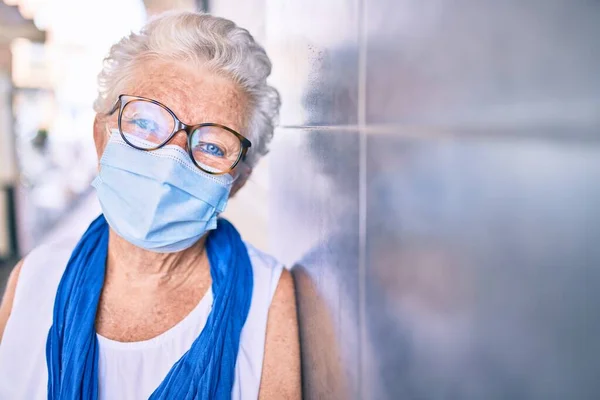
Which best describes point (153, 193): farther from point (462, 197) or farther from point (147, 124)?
point (462, 197)

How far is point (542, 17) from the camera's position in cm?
34

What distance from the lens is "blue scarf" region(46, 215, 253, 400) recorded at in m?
1.10

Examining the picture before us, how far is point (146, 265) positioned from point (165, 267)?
0.16ft

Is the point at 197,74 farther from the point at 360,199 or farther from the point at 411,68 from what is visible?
the point at 411,68

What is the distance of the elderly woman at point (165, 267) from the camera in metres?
1.09

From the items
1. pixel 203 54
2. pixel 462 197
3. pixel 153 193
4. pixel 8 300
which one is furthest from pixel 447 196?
pixel 8 300

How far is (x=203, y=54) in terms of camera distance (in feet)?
3.82

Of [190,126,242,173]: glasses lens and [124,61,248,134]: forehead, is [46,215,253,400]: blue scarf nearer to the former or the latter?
[190,126,242,173]: glasses lens

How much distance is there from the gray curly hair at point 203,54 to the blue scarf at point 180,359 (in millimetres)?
354

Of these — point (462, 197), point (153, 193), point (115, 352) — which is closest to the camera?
point (462, 197)

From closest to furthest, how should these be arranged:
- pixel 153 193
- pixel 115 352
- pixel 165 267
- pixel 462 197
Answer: pixel 462 197
pixel 153 193
pixel 115 352
pixel 165 267

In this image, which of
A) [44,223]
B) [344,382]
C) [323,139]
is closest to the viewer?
[344,382]

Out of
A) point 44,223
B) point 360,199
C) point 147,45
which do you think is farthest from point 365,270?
point 44,223

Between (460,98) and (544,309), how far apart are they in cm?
21
